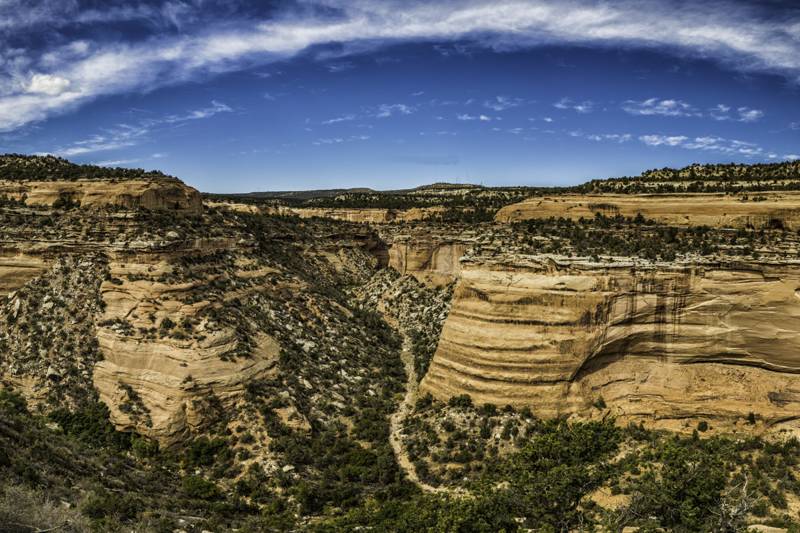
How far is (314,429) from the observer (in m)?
29.5

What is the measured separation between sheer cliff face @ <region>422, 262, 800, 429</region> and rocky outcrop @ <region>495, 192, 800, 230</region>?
15.8ft

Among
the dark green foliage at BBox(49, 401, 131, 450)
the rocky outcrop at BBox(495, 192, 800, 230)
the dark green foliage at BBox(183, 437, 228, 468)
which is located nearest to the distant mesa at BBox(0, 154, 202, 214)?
the dark green foliage at BBox(49, 401, 131, 450)

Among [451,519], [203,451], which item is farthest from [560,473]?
[203,451]

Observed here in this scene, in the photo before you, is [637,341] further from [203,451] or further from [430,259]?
[430,259]

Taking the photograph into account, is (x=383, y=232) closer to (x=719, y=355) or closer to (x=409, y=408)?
(x=409, y=408)

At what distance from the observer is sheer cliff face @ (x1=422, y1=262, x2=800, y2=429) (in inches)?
947

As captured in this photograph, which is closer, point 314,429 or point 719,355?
point 719,355

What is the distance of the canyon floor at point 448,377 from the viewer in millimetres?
18766

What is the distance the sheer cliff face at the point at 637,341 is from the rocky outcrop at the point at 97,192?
2405cm

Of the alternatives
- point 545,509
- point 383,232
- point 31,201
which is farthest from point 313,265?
point 545,509

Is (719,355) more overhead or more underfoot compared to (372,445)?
more overhead

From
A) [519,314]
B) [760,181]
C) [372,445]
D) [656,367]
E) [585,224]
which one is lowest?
[372,445]

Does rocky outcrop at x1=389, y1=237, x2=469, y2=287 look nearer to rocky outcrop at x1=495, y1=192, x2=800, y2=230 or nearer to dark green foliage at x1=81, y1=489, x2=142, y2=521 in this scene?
rocky outcrop at x1=495, y1=192, x2=800, y2=230

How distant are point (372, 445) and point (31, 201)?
30.1 meters
